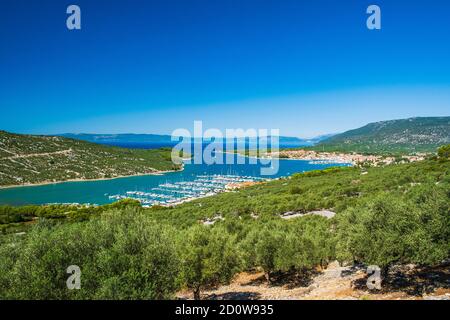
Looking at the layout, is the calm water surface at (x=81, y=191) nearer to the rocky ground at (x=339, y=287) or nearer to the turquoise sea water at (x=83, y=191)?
the turquoise sea water at (x=83, y=191)

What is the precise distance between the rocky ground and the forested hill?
14761 cm

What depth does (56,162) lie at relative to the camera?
167 meters

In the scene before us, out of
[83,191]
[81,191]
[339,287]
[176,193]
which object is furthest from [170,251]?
[81,191]

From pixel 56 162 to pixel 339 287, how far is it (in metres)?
177

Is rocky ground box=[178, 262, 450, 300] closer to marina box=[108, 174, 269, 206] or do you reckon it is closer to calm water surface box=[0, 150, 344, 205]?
marina box=[108, 174, 269, 206]

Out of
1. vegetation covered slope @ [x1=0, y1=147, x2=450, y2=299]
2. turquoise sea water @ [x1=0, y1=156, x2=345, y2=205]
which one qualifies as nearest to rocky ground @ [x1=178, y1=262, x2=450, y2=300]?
vegetation covered slope @ [x1=0, y1=147, x2=450, y2=299]

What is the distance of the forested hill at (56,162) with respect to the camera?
14750cm

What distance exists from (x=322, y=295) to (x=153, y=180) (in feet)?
474

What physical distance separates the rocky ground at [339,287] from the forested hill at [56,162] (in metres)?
148

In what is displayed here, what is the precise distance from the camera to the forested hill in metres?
148

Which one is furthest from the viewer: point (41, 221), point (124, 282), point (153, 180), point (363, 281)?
point (153, 180)

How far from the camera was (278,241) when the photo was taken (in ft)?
71.4
